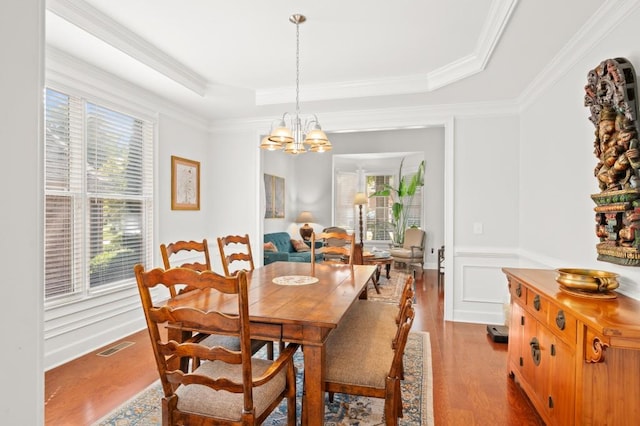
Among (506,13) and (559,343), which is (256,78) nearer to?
(506,13)

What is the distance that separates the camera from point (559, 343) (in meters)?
1.85

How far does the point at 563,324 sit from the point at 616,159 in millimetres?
982

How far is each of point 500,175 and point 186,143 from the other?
149 inches

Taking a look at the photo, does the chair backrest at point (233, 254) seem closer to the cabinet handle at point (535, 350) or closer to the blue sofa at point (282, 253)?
the cabinet handle at point (535, 350)

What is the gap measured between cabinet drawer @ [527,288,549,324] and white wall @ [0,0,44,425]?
7.50 ft

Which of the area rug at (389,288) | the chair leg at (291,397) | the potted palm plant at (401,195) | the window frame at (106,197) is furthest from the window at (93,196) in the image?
the potted palm plant at (401,195)

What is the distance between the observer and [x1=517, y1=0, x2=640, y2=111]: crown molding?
2.08 meters

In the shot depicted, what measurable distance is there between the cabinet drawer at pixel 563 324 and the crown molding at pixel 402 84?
1.91 meters

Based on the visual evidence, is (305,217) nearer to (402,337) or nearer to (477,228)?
(477,228)

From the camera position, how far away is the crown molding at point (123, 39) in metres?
2.31

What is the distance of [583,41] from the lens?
2477 millimetres

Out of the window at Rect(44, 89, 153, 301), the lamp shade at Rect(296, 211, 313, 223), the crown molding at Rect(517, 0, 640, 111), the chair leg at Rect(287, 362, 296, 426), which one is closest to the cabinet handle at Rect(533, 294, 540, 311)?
A: the chair leg at Rect(287, 362, 296, 426)

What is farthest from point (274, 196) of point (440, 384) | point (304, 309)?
point (304, 309)

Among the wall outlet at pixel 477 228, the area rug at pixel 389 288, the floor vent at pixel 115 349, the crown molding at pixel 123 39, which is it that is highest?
the crown molding at pixel 123 39
